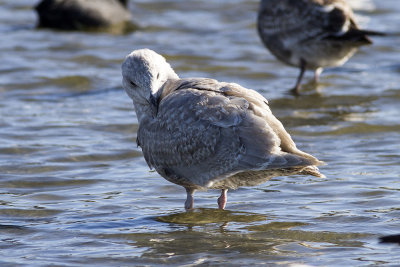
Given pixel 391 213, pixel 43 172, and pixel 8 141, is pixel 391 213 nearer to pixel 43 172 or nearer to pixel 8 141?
pixel 43 172

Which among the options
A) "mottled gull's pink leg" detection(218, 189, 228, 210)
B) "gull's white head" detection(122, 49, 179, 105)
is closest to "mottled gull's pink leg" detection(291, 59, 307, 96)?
"gull's white head" detection(122, 49, 179, 105)

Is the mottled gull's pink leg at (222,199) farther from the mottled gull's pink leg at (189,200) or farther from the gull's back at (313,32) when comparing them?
the gull's back at (313,32)

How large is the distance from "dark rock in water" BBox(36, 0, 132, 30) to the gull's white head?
28.9 ft

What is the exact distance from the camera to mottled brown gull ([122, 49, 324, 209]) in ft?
21.3

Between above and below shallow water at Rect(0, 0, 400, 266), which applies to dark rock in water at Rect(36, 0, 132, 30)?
Answer: above

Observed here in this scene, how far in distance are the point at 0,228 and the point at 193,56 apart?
24.7ft

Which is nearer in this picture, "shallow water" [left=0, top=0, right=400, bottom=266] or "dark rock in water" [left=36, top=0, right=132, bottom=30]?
"shallow water" [left=0, top=0, right=400, bottom=266]

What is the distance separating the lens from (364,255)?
6035mm

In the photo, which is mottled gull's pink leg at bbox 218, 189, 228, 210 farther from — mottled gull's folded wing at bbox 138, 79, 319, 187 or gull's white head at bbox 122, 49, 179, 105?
gull's white head at bbox 122, 49, 179, 105

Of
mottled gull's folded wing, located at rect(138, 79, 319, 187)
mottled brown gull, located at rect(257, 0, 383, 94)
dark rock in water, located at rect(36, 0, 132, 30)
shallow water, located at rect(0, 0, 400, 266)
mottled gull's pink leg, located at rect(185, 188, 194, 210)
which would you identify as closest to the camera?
shallow water, located at rect(0, 0, 400, 266)

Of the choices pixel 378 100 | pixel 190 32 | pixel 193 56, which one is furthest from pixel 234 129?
pixel 190 32

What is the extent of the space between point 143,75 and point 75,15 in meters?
9.15

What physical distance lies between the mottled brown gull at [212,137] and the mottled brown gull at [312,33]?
16.5ft

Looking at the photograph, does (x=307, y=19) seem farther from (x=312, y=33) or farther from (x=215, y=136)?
(x=215, y=136)
